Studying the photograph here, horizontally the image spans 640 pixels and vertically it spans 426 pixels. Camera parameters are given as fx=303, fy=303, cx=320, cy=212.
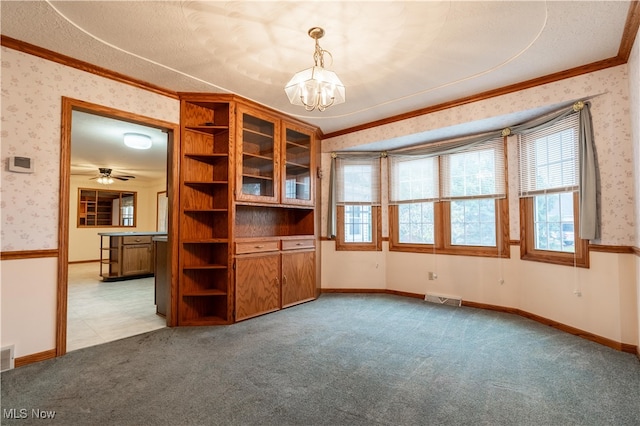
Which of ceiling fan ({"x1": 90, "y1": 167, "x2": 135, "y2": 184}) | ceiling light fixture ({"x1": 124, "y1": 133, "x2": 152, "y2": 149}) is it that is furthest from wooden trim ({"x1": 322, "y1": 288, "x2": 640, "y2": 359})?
ceiling fan ({"x1": 90, "y1": 167, "x2": 135, "y2": 184})

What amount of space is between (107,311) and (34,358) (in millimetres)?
1437

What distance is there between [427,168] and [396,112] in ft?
3.14

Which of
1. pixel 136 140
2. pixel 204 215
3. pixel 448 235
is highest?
pixel 136 140

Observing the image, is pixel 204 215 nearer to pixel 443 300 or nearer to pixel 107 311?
pixel 107 311

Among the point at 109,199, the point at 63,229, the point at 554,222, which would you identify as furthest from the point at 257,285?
the point at 109,199

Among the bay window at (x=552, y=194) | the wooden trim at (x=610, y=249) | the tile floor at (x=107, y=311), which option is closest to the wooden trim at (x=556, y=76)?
the bay window at (x=552, y=194)

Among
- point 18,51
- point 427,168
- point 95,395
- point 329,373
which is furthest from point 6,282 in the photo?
point 427,168

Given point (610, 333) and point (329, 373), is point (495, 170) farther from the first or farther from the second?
point (329, 373)

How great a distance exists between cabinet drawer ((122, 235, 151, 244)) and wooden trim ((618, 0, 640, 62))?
7155 mm

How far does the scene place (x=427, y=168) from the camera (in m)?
4.38

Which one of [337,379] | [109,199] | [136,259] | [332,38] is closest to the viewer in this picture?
[337,379]

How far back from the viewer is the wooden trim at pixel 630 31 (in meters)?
2.01

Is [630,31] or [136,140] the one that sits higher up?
[630,31]

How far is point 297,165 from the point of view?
4.16m
